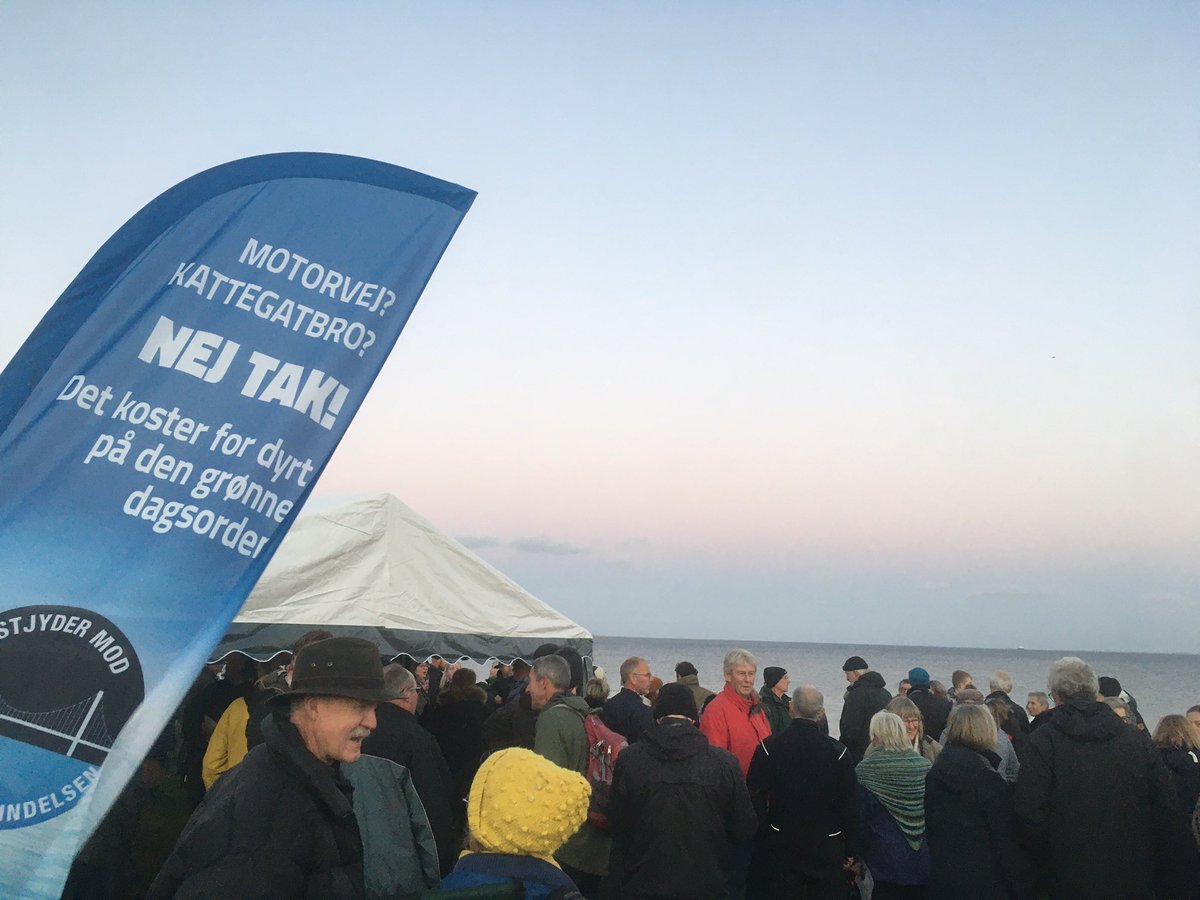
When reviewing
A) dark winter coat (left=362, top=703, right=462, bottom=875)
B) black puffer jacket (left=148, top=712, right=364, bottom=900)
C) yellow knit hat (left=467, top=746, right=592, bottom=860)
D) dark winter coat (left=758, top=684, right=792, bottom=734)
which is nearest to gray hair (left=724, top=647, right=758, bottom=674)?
dark winter coat (left=758, top=684, right=792, bottom=734)

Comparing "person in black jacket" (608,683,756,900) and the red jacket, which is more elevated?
the red jacket

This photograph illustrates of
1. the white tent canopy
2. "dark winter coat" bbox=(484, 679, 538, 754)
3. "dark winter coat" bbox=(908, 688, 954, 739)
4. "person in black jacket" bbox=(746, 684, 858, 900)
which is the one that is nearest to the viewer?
"person in black jacket" bbox=(746, 684, 858, 900)

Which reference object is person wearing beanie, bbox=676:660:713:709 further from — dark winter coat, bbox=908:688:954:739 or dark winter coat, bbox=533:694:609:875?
dark winter coat, bbox=533:694:609:875

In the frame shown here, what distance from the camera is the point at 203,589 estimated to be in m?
2.41

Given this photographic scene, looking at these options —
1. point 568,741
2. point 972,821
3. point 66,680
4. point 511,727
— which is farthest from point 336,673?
point 511,727

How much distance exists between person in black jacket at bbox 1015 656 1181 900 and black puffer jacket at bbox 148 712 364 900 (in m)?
4.20

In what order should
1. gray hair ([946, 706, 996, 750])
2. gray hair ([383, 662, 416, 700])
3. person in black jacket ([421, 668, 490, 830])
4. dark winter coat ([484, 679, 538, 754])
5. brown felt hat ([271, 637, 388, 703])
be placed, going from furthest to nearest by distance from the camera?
person in black jacket ([421, 668, 490, 830]), dark winter coat ([484, 679, 538, 754]), gray hair ([946, 706, 996, 750]), gray hair ([383, 662, 416, 700]), brown felt hat ([271, 637, 388, 703])

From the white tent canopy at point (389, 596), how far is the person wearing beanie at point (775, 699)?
67.8 inches

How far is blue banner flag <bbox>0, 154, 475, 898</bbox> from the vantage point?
222cm

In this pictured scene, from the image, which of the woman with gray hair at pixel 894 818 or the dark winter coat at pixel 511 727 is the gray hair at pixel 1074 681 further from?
the dark winter coat at pixel 511 727

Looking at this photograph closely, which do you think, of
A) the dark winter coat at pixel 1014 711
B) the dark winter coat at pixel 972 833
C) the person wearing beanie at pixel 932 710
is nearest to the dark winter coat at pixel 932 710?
the person wearing beanie at pixel 932 710

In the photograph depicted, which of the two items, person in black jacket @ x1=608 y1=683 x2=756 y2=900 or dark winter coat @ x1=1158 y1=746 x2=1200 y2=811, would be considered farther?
dark winter coat @ x1=1158 y1=746 x2=1200 y2=811

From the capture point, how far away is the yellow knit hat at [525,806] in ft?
9.70

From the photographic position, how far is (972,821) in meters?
5.54
